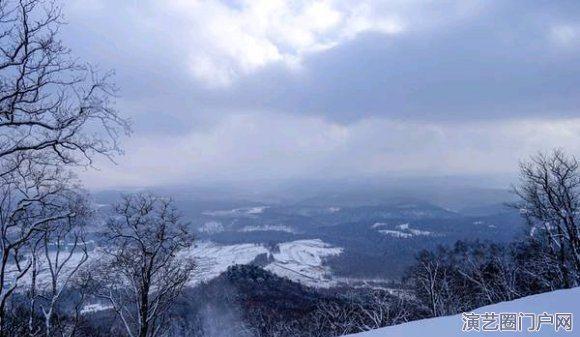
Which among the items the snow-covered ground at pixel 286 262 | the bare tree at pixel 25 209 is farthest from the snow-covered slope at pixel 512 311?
the snow-covered ground at pixel 286 262

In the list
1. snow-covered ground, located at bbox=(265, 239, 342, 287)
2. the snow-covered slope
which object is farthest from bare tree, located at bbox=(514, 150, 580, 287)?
snow-covered ground, located at bbox=(265, 239, 342, 287)

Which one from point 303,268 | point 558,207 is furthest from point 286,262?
point 558,207

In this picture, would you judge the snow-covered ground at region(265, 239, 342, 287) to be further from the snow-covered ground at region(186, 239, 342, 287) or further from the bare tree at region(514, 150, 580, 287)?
the bare tree at region(514, 150, 580, 287)

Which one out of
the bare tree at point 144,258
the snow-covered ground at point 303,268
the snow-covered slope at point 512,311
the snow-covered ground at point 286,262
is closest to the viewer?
the snow-covered slope at point 512,311

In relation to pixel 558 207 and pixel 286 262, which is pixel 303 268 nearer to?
pixel 286 262

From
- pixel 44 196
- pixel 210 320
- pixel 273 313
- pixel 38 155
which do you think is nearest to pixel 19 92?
pixel 38 155

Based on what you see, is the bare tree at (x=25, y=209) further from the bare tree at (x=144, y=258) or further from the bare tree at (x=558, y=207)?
the bare tree at (x=558, y=207)
